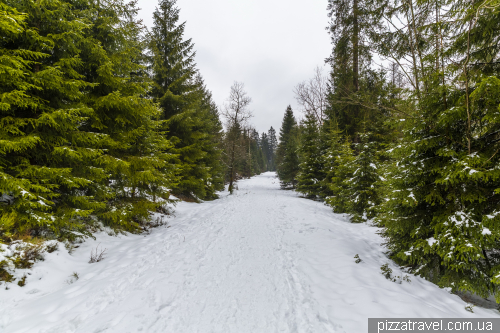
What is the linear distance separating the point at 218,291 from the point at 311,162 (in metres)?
13.5

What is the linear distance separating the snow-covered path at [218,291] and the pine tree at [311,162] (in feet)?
30.4

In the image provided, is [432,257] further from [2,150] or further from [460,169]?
[2,150]

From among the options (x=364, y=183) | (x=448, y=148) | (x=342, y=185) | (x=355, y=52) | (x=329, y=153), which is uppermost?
(x=355, y=52)

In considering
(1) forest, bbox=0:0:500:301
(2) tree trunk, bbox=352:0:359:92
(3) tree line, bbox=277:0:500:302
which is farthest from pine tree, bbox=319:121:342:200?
(3) tree line, bbox=277:0:500:302

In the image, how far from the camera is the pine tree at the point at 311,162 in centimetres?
1570

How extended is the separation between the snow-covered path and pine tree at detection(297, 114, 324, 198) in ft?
30.4

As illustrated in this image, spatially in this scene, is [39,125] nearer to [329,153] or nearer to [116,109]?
[116,109]

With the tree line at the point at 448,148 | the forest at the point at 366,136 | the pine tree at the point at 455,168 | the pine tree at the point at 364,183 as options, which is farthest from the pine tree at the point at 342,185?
the pine tree at the point at 455,168

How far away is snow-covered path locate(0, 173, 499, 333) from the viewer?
3.19 metres

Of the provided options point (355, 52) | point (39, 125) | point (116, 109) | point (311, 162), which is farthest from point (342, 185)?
point (39, 125)

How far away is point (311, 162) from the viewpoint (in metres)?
15.9

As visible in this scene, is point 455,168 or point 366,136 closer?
point 455,168

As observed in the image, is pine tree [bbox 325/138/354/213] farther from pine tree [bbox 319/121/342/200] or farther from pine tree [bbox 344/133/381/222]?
pine tree [bbox 319/121/342/200]

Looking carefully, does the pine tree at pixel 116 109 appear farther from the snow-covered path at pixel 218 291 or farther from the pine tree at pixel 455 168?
the pine tree at pixel 455 168
